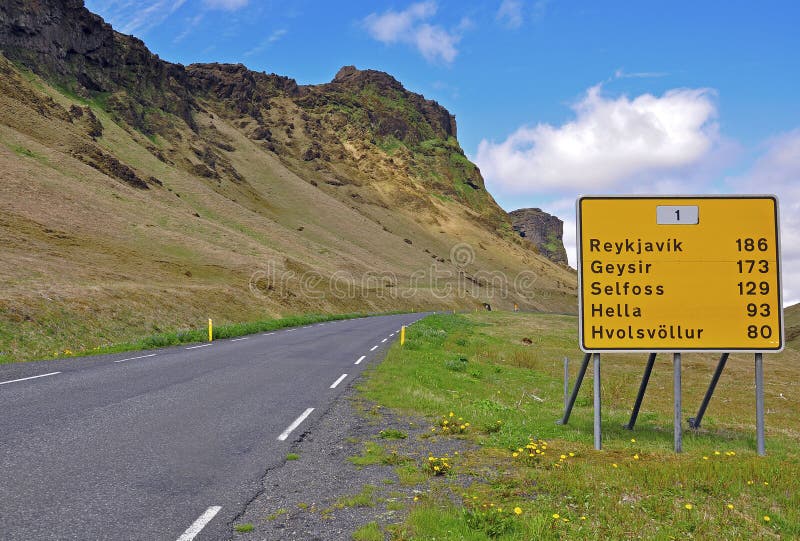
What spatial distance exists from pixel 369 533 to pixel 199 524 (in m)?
1.53

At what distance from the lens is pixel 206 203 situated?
68750 millimetres

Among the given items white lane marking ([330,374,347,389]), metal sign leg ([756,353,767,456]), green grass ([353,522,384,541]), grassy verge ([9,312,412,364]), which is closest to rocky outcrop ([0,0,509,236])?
grassy verge ([9,312,412,364])

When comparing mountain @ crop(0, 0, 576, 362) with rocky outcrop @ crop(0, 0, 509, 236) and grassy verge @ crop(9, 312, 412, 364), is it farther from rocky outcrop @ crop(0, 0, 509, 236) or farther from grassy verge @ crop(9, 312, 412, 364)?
grassy verge @ crop(9, 312, 412, 364)

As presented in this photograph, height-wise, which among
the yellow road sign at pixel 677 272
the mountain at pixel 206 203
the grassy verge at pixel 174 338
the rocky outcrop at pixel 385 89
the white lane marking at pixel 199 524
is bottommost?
the white lane marking at pixel 199 524

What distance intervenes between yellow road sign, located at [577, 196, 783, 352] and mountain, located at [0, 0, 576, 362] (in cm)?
1595

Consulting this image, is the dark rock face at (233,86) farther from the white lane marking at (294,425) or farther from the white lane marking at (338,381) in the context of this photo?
the white lane marking at (294,425)

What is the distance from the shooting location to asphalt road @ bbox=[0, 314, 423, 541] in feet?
15.2

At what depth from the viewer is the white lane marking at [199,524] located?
4324 millimetres

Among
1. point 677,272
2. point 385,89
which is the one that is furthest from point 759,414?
point 385,89

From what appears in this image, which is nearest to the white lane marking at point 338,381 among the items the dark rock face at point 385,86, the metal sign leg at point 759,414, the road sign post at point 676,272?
the road sign post at point 676,272

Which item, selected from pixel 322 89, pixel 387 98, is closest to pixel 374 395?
pixel 322 89

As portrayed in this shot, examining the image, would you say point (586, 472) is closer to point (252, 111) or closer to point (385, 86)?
point (252, 111)

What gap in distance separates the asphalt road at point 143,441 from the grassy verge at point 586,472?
1.93 metres

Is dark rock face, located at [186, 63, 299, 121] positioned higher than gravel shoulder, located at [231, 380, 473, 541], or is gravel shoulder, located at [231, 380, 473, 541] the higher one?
dark rock face, located at [186, 63, 299, 121]
